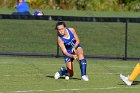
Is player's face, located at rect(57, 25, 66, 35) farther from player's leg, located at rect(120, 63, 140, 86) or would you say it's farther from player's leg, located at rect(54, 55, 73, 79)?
player's leg, located at rect(120, 63, 140, 86)

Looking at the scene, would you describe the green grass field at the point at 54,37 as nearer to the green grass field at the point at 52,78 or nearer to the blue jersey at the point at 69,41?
the green grass field at the point at 52,78

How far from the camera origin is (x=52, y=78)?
1583 centimetres

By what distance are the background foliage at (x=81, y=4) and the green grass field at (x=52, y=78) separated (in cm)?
1129

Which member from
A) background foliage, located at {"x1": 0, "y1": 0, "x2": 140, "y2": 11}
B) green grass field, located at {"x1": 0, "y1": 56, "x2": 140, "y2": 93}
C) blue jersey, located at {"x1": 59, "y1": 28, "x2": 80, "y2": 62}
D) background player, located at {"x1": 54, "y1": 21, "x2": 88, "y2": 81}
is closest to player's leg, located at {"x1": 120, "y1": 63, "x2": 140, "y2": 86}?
green grass field, located at {"x1": 0, "y1": 56, "x2": 140, "y2": 93}

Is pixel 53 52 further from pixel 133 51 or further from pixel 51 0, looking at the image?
pixel 51 0

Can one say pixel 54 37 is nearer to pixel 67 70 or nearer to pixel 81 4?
pixel 81 4

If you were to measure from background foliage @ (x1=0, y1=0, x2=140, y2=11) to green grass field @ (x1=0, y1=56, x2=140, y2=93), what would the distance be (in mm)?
11290

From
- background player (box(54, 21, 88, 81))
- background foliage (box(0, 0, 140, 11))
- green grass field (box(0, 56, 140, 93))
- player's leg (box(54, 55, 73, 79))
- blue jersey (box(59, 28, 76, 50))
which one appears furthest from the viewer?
background foliage (box(0, 0, 140, 11))

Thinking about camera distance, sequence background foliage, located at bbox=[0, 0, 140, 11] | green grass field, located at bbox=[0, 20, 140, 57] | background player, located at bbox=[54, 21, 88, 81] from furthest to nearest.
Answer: background foliage, located at bbox=[0, 0, 140, 11]
green grass field, located at bbox=[0, 20, 140, 57]
background player, located at bbox=[54, 21, 88, 81]

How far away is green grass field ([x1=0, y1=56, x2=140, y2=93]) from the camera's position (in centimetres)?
1366

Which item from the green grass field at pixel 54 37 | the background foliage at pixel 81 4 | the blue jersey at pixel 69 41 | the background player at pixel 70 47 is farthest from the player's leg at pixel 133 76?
the background foliage at pixel 81 4

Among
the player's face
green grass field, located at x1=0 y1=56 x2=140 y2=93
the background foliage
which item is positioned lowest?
the background foliage

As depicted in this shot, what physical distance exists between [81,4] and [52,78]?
17.8m

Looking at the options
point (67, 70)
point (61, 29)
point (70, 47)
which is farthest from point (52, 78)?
point (61, 29)
